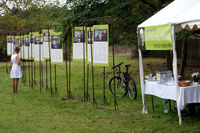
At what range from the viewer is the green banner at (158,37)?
25.3 ft

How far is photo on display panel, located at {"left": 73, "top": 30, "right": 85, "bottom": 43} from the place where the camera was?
1127 centimetres

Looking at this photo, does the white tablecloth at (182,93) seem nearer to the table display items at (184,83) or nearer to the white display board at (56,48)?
the table display items at (184,83)

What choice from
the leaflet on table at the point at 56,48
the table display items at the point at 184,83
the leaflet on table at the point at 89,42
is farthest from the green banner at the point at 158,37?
Result: the leaflet on table at the point at 56,48

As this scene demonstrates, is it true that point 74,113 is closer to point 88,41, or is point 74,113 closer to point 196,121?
point 88,41

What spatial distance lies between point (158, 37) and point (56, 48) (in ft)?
17.4

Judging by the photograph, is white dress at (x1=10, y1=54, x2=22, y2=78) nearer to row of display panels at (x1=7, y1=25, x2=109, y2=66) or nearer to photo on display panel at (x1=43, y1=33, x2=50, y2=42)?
row of display panels at (x1=7, y1=25, x2=109, y2=66)

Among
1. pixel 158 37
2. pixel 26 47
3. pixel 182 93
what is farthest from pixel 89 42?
pixel 26 47

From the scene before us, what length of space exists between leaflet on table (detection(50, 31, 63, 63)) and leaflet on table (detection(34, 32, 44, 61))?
71.6 inches

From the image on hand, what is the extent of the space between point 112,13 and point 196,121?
8.73m

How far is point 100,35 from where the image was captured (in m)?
10.1

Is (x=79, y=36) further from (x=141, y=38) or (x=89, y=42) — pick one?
(x=141, y=38)

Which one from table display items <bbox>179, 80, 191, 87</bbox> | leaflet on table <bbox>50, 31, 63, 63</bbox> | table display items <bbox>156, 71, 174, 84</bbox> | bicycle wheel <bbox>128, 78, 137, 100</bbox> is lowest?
bicycle wheel <bbox>128, 78, 137, 100</bbox>

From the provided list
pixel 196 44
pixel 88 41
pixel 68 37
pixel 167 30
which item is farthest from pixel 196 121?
pixel 196 44

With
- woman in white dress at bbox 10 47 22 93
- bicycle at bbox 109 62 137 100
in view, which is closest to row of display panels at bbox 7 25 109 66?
woman in white dress at bbox 10 47 22 93
